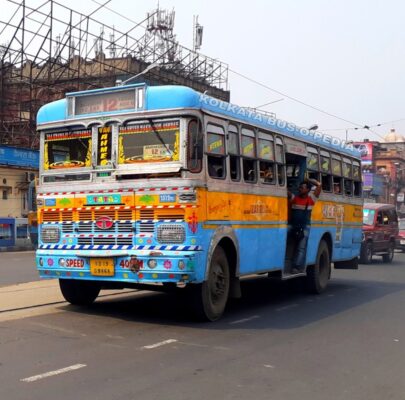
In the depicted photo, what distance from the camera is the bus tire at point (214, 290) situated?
783cm

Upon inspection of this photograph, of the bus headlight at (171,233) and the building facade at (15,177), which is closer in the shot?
the bus headlight at (171,233)

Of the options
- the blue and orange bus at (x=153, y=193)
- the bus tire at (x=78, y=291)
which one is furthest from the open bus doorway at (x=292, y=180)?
the bus tire at (x=78, y=291)

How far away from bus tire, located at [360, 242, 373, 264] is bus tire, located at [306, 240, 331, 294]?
917 centimetres

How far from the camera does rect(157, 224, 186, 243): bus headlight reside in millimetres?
7457

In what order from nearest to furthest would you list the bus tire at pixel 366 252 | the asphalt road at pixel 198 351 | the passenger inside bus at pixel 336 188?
the asphalt road at pixel 198 351
the passenger inside bus at pixel 336 188
the bus tire at pixel 366 252

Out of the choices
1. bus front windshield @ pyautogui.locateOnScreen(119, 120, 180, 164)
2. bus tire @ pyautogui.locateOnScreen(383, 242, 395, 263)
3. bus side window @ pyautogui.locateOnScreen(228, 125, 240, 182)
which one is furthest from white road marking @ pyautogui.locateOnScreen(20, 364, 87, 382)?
bus tire @ pyautogui.locateOnScreen(383, 242, 395, 263)

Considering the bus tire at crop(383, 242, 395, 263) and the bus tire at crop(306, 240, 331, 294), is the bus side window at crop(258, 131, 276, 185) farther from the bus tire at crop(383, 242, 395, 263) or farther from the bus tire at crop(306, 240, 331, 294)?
the bus tire at crop(383, 242, 395, 263)

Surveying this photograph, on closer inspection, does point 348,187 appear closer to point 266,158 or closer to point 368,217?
point 266,158

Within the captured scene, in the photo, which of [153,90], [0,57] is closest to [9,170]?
[0,57]

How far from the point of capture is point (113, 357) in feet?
19.9

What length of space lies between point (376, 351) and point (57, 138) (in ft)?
17.5

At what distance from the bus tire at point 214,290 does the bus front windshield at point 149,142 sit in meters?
1.57

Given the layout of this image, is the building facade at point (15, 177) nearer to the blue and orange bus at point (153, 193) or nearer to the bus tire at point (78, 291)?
the bus tire at point (78, 291)

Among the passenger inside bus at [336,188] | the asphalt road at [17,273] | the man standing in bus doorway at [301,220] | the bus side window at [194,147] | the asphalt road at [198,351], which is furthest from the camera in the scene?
the asphalt road at [17,273]
